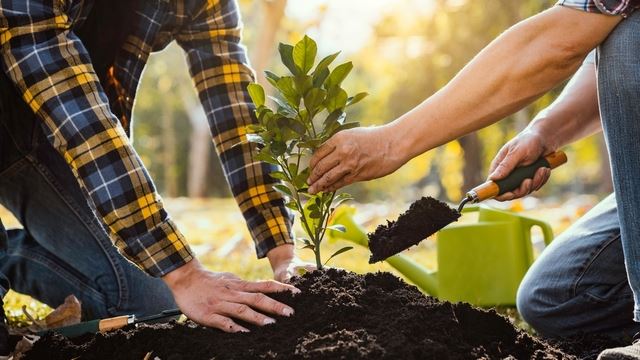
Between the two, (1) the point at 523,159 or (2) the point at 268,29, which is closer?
(1) the point at 523,159

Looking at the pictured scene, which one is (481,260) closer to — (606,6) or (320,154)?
(320,154)

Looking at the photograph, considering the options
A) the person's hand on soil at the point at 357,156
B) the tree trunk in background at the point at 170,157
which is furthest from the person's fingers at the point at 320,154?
the tree trunk in background at the point at 170,157

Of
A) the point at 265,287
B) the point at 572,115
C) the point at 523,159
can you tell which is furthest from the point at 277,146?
the point at 572,115

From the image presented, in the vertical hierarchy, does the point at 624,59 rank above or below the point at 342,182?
above

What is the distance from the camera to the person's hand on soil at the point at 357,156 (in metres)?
1.99

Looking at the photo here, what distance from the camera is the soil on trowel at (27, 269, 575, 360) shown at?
1765 mm

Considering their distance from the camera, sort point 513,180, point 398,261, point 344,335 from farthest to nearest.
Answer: point 398,261
point 513,180
point 344,335

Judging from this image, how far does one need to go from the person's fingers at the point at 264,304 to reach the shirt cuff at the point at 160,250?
22 centimetres

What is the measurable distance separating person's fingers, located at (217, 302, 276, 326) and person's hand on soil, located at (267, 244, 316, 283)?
342 mm

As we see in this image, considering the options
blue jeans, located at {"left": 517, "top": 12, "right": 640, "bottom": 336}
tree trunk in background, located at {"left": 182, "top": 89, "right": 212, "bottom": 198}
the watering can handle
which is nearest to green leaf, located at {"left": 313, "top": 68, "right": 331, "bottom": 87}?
blue jeans, located at {"left": 517, "top": 12, "right": 640, "bottom": 336}

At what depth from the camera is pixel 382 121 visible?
19344 mm

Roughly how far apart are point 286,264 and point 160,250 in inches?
21.6

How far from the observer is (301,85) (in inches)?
81.7

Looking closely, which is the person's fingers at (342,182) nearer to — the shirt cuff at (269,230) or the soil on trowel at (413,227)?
the soil on trowel at (413,227)
